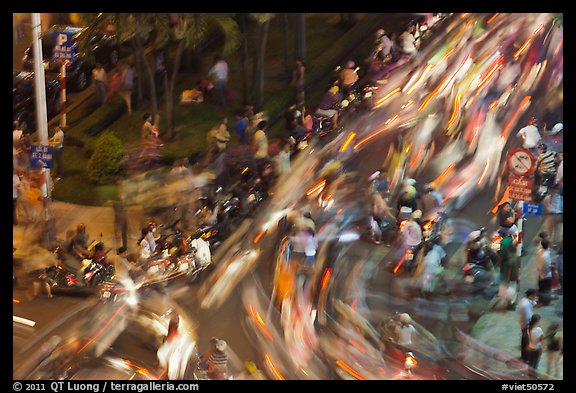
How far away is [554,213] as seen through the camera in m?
14.2

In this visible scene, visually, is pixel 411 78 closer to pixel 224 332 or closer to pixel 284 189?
Answer: pixel 284 189

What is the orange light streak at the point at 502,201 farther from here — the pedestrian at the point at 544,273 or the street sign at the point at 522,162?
the pedestrian at the point at 544,273

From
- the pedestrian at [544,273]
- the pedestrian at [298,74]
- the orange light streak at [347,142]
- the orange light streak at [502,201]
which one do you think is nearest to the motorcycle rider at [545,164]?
the orange light streak at [502,201]

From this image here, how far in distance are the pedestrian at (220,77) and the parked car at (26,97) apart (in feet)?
5.94

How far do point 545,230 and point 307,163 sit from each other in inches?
112

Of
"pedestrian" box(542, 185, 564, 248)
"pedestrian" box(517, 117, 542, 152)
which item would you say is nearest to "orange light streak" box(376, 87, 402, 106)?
"pedestrian" box(517, 117, 542, 152)

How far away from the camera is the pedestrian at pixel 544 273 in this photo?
14.1m

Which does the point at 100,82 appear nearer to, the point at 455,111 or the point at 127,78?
the point at 127,78

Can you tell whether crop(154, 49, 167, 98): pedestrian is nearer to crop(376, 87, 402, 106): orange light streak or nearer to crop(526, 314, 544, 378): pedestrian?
crop(376, 87, 402, 106): orange light streak

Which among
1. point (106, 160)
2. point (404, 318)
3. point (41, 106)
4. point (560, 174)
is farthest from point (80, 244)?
point (560, 174)

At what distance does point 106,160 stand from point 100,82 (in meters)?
0.91

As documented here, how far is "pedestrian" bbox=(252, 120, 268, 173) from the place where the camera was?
562 inches

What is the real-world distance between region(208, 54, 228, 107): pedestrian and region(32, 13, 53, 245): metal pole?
191 centimetres
